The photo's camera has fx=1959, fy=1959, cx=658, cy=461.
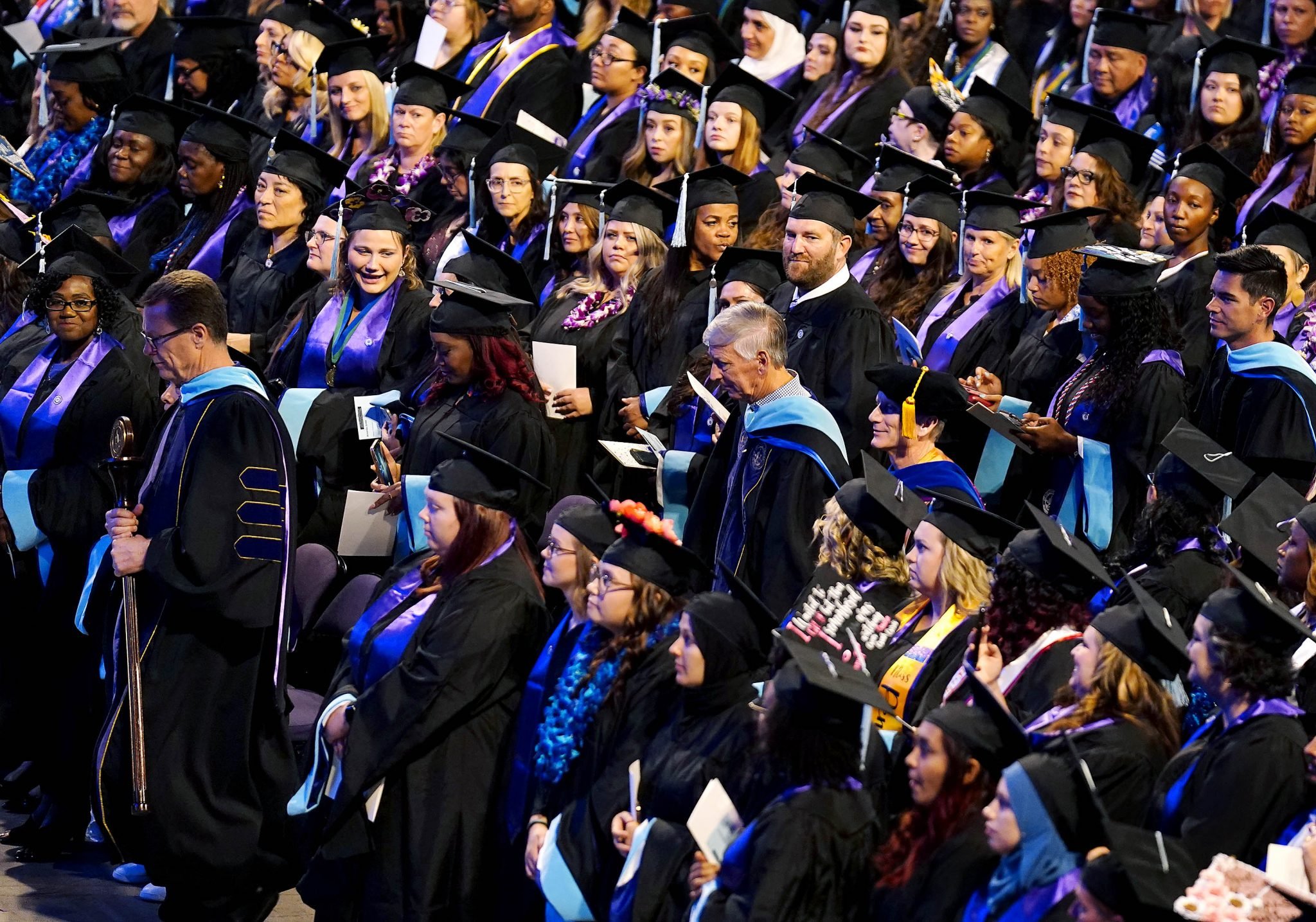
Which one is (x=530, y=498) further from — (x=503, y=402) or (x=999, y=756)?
(x=999, y=756)

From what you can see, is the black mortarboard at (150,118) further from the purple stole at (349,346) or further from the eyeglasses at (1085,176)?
the eyeglasses at (1085,176)

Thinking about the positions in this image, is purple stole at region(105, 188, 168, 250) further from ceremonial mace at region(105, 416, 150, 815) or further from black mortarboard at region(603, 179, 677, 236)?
ceremonial mace at region(105, 416, 150, 815)

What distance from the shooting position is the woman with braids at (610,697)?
185 inches

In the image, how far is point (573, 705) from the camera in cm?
489

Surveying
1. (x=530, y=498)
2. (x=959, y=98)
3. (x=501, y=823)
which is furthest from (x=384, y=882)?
(x=959, y=98)

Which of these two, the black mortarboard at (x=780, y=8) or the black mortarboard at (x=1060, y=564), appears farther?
the black mortarboard at (x=780, y=8)

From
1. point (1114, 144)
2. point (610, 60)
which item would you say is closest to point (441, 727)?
point (1114, 144)

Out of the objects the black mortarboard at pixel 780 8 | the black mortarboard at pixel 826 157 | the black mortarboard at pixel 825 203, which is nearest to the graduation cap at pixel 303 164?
the black mortarboard at pixel 826 157

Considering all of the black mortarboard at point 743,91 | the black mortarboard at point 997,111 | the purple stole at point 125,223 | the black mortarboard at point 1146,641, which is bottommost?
the purple stole at point 125,223

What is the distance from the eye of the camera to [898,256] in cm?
776

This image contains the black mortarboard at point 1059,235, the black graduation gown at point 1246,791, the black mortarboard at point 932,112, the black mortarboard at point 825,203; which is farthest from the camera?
the black mortarboard at point 932,112

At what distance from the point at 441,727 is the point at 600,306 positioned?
3.01 meters

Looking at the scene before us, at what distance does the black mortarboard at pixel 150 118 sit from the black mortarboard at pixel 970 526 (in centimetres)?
612

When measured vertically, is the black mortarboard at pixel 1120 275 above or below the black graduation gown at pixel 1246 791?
below
